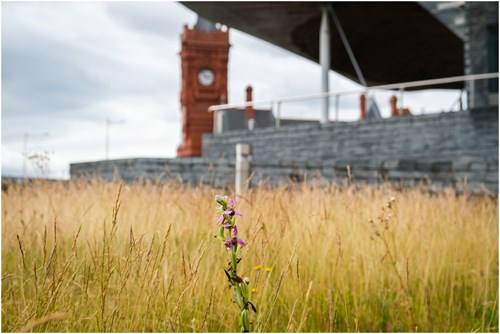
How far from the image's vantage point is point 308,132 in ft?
47.5

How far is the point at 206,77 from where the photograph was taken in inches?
1799

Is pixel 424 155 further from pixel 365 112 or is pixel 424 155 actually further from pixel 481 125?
pixel 365 112

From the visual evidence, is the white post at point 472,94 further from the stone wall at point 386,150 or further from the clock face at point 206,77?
→ the clock face at point 206,77

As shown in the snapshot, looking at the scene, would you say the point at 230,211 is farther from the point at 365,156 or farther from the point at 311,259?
the point at 365,156

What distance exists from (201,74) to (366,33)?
28446mm

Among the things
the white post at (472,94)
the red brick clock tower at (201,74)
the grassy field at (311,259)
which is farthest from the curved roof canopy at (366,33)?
the red brick clock tower at (201,74)

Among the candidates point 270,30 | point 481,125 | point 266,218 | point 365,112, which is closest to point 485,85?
point 481,125

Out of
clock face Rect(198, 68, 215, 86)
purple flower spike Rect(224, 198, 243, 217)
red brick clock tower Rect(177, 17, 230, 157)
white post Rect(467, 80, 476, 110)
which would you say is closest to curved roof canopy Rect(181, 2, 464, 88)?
white post Rect(467, 80, 476, 110)

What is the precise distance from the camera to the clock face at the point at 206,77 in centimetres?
4534

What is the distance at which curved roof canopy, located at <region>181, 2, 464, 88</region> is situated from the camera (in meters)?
15.4

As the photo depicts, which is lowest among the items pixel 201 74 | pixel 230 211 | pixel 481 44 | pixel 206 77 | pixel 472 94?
pixel 230 211

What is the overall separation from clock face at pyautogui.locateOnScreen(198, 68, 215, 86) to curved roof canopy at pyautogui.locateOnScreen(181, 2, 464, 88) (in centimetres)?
2351

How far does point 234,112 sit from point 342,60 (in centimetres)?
645

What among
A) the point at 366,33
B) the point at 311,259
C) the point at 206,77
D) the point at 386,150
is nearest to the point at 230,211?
the point at 311,259
